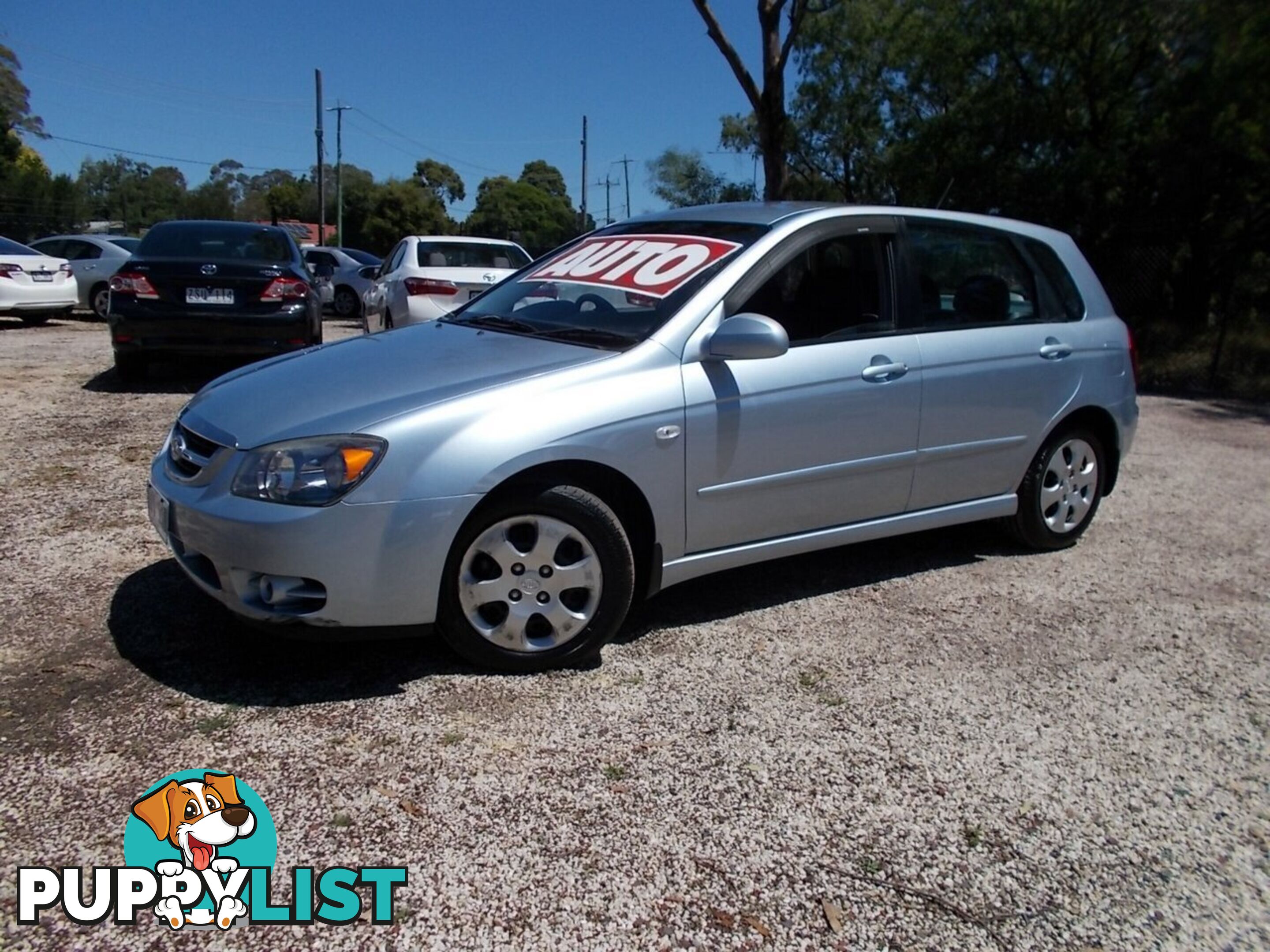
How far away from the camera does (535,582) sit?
10.9 ft

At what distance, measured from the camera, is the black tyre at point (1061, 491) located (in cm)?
487

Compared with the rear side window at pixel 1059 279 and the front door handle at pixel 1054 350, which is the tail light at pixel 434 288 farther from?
the front door handle at pixel 1054 350

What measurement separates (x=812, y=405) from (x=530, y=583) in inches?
52.3

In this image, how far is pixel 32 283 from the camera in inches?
555

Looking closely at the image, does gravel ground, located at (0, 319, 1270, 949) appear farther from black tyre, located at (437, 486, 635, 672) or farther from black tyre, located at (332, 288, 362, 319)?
black tyre, located at (332, 288, 362, 319)

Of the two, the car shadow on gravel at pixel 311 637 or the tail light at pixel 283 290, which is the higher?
the tail light at pixel 283 290

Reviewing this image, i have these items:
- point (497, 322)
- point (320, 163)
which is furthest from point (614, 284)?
point (320, 163)

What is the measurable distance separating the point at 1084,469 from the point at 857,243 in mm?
1795

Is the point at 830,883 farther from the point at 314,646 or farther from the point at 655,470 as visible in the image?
the point at 314,646

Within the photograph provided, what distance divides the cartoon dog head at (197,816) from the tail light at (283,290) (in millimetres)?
6310

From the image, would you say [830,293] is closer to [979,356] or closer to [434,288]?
[979,356]

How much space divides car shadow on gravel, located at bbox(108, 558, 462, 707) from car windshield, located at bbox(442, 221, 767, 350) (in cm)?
130

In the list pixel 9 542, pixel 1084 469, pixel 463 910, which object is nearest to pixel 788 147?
pixel 1084 469

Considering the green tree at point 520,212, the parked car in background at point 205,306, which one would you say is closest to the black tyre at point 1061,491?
the parked car in background at point 205,306
